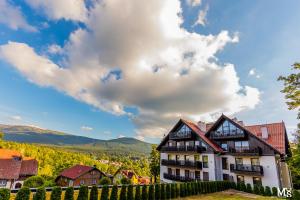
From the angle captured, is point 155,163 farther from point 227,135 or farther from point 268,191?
point 268,191

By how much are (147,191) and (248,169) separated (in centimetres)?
1670

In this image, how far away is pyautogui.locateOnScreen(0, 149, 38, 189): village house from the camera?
135 ft

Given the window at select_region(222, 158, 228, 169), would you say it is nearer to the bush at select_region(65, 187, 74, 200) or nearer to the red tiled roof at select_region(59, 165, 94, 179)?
the bush at select_region(65, 187, 74, 200)

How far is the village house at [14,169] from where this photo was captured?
135 ft

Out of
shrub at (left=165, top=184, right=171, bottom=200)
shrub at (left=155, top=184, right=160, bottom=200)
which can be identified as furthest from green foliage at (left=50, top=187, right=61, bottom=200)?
shrub at (left=165, top=184, right=171, bottom=200)

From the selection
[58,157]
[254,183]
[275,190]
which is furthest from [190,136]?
[58,157]

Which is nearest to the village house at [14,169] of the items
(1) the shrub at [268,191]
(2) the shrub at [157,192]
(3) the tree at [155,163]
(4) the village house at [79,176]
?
(4) the village house at [79,176]

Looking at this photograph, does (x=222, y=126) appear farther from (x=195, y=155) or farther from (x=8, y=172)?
(x=8, y=172)

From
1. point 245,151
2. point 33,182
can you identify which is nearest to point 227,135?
point 245,151

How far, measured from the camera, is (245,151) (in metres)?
26.5

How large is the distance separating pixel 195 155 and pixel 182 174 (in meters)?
4.70

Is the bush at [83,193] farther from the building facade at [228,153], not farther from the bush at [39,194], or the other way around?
the building facade at [228,153]

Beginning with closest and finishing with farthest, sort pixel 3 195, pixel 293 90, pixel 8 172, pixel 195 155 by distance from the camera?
pixel 3 195
pixel 293 90
pixel 195 155
pixel 8 172

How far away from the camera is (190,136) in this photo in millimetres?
32469
